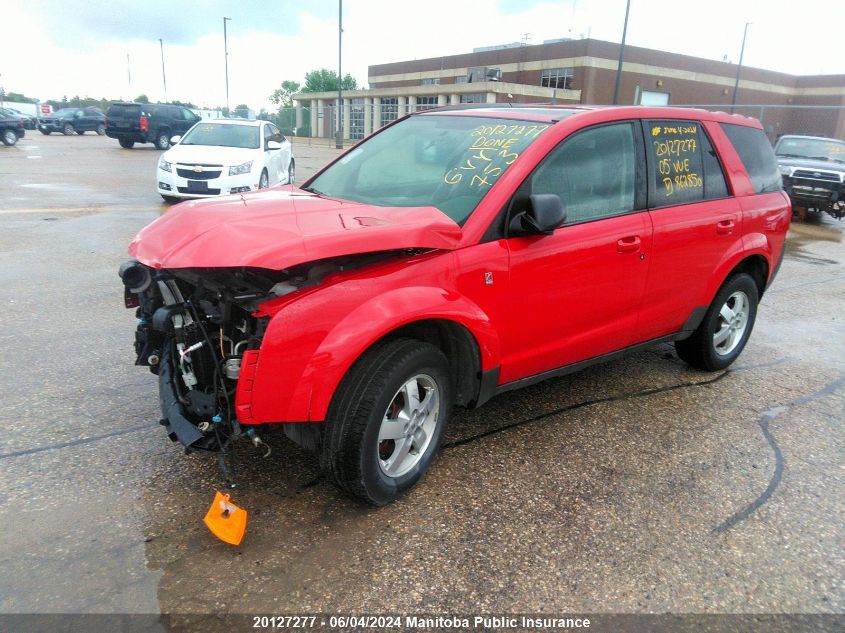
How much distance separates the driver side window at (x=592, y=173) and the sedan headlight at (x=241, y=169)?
935 cm

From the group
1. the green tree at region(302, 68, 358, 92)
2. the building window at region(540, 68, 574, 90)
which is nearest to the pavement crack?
the building window at region(540, 68, 574, 90)

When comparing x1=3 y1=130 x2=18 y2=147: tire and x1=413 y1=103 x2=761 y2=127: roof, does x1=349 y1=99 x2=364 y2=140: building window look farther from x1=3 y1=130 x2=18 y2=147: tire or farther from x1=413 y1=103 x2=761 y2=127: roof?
x1=413 y1=103 x2=761 y2=127: roof

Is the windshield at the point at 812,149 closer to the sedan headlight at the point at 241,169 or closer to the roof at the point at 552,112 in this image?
the sedan headlight at the point at 241,169

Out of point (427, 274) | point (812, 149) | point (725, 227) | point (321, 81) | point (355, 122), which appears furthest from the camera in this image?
point (321, 81)

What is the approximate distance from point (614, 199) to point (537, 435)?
4.82ft

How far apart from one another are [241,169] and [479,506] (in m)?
10.3

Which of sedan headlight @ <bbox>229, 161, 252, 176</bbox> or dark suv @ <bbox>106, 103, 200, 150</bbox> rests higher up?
dark suv @ <bbox>106, 103, 200, 150</bbox>

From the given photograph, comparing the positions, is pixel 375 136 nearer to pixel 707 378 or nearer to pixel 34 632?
pixel 707 378

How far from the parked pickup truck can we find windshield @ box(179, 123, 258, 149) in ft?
36.8

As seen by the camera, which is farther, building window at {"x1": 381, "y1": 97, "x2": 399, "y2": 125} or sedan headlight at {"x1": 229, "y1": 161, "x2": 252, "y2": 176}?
building window at {"x1": 381, "y1": 97, "x2": 399, "y2": 125}

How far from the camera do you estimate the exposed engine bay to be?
2.65 metres

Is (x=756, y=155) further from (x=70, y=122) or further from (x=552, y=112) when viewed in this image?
(x=70, y=122)

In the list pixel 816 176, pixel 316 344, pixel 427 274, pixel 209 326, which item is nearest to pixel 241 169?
pixel 209 326

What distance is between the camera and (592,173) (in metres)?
3.73
